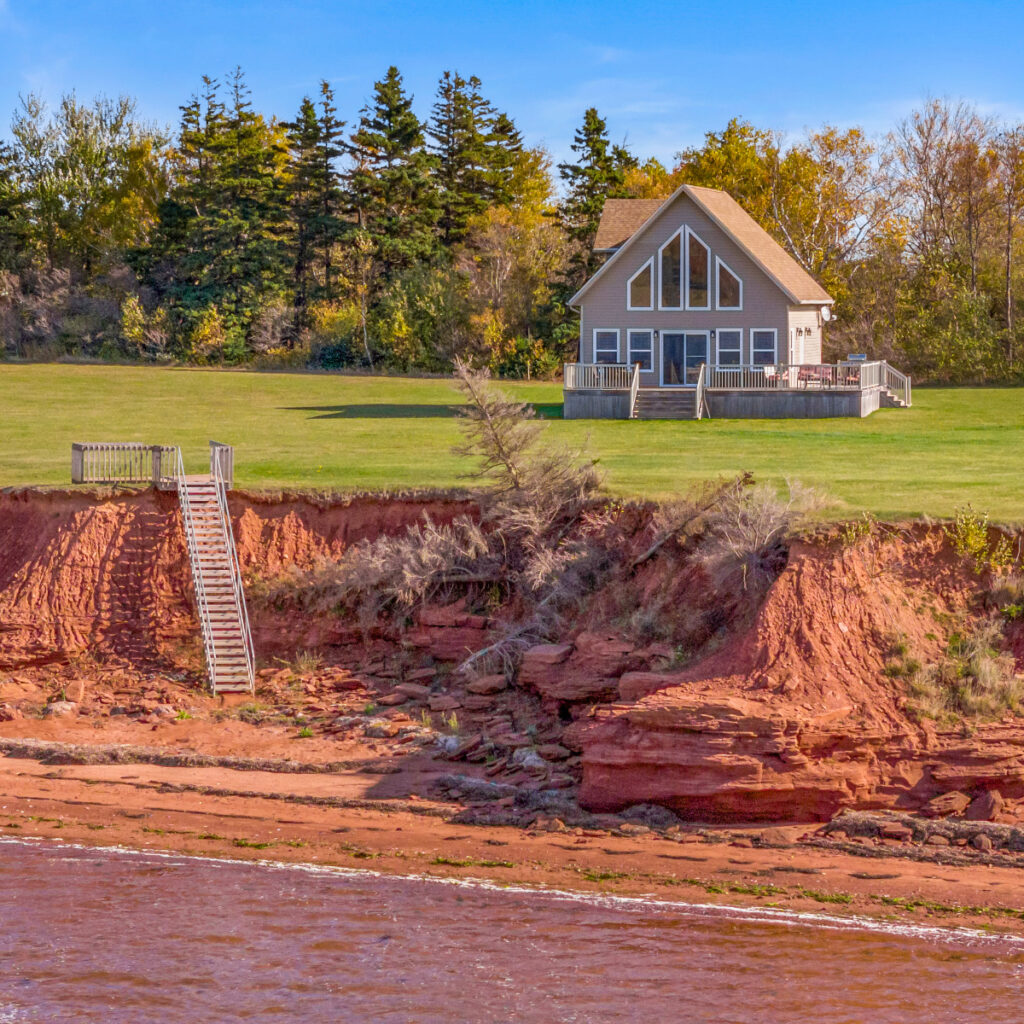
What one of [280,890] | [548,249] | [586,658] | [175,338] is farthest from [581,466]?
[175,338]

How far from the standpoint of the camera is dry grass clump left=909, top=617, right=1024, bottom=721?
16547mm

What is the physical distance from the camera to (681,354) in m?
42.6

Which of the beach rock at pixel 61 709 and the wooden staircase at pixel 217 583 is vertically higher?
the wooden staircase at pixel 217 583

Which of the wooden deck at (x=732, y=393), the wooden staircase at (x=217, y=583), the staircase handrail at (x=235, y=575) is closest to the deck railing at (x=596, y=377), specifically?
the wooden deck at (x=732, y=393)

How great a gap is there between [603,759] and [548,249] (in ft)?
156

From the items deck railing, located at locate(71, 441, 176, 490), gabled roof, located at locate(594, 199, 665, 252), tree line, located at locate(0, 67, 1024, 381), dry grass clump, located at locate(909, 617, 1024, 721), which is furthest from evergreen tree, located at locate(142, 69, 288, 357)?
dry grass clump, located at locate(909, 617, 1024, 721)

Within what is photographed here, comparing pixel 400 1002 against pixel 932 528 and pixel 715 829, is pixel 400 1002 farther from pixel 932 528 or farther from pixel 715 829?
pixel 932 528

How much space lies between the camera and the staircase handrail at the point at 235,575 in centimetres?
2208

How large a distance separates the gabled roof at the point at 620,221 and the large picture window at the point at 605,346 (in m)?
3.23

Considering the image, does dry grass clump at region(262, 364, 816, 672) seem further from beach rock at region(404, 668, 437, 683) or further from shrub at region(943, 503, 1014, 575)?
shrub at region(943, 503, 1014, 575)

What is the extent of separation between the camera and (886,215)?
60.7 m

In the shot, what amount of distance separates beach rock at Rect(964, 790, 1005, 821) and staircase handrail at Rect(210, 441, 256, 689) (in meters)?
11.2

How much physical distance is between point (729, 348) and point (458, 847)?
29.3m

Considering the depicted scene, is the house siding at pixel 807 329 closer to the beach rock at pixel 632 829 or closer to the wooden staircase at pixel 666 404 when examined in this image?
the wooden staircase at pixel 666 404
